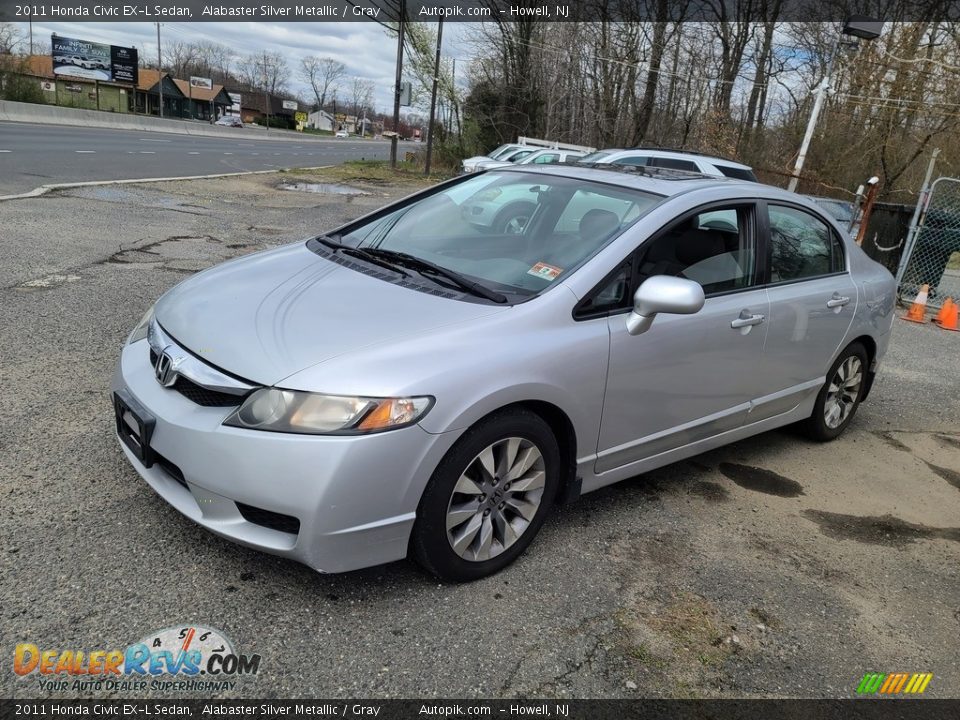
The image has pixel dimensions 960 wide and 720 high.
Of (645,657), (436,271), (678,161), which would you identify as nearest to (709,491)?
(645,657)

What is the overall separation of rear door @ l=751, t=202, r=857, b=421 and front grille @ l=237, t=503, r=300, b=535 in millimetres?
2643

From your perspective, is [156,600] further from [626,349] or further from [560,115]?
[560,115]

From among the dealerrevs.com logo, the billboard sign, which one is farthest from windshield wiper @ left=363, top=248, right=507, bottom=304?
the billboard sign

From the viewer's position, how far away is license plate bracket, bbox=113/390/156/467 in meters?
2.63

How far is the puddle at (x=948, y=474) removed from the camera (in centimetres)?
449

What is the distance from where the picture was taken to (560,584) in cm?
290

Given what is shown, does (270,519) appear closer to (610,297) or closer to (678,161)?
(610,297)

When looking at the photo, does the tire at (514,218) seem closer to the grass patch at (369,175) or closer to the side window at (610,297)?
the side window at (610,297)

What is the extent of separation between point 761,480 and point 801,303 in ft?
3.42

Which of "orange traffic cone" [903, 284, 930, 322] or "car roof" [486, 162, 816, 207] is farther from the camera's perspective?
"orange traffic cone" [903, 284, 930, 322]

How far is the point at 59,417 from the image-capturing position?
371cm

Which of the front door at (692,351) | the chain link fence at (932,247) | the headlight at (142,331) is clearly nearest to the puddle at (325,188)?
the chain link fence at (932,247)

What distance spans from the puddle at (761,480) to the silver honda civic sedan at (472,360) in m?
0.31

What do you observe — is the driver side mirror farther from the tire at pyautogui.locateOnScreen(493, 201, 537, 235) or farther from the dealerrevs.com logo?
the dealerrevs.com logo
